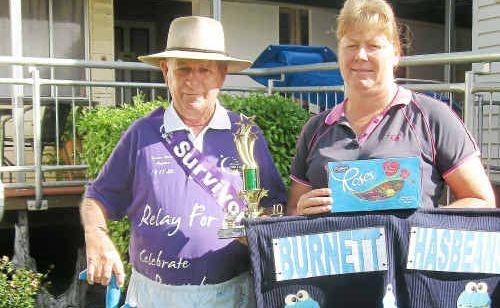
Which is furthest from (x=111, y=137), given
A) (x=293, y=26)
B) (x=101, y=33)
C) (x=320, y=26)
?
(x=320, y=26)

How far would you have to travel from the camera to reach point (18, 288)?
15.3 ft

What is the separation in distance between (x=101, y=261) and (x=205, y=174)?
1.52 feet

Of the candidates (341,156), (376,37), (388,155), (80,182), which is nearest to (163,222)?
(341,156)

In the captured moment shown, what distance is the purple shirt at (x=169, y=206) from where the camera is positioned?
2.28m

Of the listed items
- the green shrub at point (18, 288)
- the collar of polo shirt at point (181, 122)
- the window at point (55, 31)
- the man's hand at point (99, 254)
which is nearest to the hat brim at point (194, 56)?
the collar of polo shirt at point (181, 122)

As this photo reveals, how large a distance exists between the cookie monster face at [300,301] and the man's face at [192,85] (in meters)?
0.73

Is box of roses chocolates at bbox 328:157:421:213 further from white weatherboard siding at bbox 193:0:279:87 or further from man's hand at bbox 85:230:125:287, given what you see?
white weatherboard siding at bbox 193:0:279:87

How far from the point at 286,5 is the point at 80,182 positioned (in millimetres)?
6847

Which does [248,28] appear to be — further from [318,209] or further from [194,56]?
[318,209]

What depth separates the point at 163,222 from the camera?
2.29 meters

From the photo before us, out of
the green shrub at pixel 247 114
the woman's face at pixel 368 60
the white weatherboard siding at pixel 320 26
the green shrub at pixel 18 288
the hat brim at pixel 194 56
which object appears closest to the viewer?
the woman's face at pixel 368 60

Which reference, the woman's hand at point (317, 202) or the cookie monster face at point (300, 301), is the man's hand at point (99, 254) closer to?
the cookie monster face at point (300, 301)

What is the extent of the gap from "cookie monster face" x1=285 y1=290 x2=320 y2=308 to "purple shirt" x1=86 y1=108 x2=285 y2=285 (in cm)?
24

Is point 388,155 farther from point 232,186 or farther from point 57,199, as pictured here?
point 57,199
